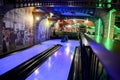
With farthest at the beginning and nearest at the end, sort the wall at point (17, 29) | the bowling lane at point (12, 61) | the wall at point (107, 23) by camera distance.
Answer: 1. the wall at point (107, 23)
2. the wall at point (17, 29)
3. the bowling lane at point (12, 61)

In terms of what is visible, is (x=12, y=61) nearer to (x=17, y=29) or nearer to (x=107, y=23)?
(x=17, y=29)

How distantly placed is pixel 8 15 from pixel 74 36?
2015 cm

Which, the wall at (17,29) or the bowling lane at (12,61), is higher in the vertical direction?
the wall at (17,29)

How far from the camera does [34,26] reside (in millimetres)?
18219

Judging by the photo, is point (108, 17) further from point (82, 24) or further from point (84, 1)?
point (82, 24)

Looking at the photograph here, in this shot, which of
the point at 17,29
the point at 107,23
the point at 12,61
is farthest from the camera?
the point at 107,23

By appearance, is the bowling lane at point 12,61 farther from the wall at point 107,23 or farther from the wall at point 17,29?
the wall at point 107,23

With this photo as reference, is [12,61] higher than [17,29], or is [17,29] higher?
[17,29]

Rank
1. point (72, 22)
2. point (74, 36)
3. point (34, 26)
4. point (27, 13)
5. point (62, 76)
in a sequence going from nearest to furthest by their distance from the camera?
point (62, 76) → point (27, 13) → point (34, 26) → point (74, 36) → point (72, 22)

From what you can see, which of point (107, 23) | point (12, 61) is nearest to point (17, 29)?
point (12, 61)

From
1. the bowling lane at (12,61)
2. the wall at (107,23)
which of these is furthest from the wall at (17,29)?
the wall at (107,23)

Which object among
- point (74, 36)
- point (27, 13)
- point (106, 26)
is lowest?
point (74, 36)

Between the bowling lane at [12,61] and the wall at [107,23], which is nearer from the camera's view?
the bowling lane at [12,61]

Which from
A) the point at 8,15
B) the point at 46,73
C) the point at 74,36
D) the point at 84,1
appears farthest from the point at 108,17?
the point at 74,36
